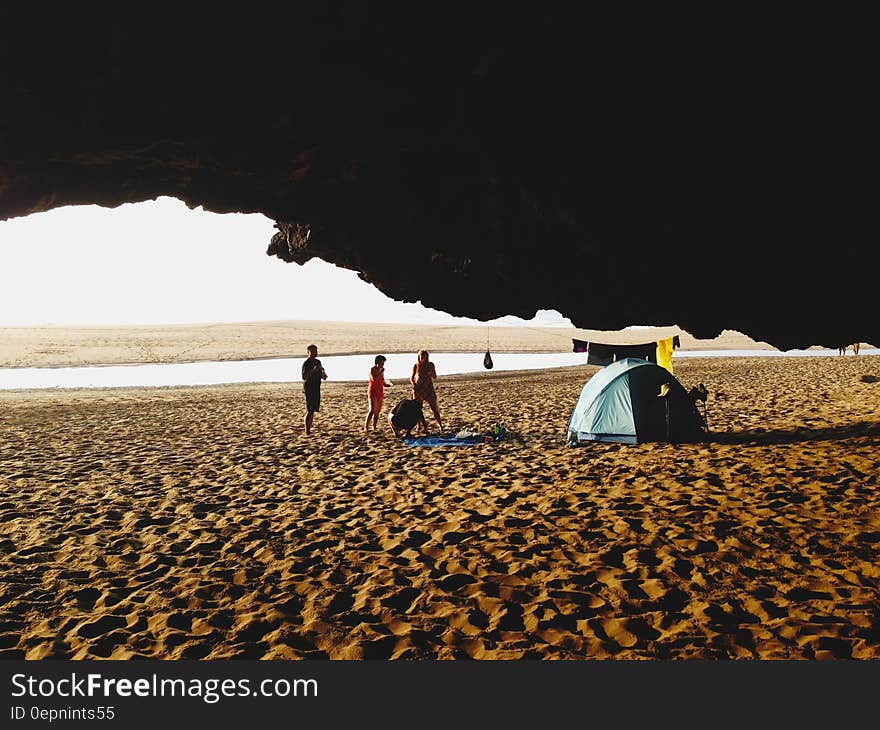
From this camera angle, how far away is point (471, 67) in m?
5.83

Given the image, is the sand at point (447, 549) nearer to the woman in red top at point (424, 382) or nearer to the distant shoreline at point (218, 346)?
the woman in red top at point (424, 382)

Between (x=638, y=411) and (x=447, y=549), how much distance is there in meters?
6.99

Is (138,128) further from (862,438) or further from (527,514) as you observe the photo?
(862,438)

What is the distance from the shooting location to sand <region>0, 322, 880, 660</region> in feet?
13.4

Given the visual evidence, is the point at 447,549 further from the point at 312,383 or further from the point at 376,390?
the point at 312,383

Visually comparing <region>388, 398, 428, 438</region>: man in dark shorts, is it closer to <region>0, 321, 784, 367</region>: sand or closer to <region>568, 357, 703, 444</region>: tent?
<region>568, 357, 703, 444</region>: tent

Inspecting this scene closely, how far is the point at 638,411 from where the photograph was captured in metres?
11.4

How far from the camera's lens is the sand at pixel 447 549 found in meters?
4.09

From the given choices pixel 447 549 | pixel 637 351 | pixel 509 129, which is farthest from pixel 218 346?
pixel 447 549

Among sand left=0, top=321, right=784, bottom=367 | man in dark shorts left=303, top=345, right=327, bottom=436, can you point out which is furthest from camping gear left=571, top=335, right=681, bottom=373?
sand left=0, top=321, right=784, bottom=367

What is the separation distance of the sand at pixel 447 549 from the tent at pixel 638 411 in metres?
0.48

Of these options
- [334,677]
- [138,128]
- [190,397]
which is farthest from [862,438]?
[190,397]

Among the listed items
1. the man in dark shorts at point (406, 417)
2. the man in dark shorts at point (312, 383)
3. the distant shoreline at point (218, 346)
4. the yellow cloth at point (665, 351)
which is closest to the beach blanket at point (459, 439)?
the man in dark shorts at point (406, 417)

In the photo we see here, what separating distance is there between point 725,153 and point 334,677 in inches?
264
